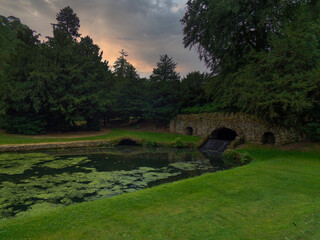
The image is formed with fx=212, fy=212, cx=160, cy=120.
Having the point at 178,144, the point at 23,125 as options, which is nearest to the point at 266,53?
the point at 178,144

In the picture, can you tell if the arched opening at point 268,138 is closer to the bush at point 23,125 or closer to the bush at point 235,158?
the bush at point 235,158

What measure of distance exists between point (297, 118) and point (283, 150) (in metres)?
3.24

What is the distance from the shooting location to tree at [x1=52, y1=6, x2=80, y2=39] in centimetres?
5650

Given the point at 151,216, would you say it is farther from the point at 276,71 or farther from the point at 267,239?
the point at 276,71

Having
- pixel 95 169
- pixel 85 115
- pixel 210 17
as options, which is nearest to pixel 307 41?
pixel 210 17

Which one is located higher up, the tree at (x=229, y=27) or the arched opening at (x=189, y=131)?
the tree at (x=229, y=27)

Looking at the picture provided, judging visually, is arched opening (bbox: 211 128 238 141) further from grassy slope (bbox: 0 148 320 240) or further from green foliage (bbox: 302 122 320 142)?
grassy slope (bbox: 0 148 320 240)

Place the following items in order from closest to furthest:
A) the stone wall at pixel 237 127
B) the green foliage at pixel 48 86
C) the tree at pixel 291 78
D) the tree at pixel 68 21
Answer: the tree at pixel 291 78 < the stone wall at pixel 237 127 < the green foliage at pixel 48 86 < the tree at pixel 68 21

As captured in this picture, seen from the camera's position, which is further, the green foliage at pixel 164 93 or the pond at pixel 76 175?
the green foliage at pixel 164 93

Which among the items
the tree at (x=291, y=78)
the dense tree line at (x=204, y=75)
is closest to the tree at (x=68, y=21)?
the dense tree line at (x=204, y=75)

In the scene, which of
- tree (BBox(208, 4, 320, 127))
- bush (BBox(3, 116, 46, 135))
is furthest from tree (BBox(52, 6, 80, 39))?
tree (BBox(208, 4, 320, 127))

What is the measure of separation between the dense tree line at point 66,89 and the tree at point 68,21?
1917 centimetres

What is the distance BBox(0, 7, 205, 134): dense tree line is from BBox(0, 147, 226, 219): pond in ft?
34.9

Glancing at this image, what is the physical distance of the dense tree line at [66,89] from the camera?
29.1 meters
